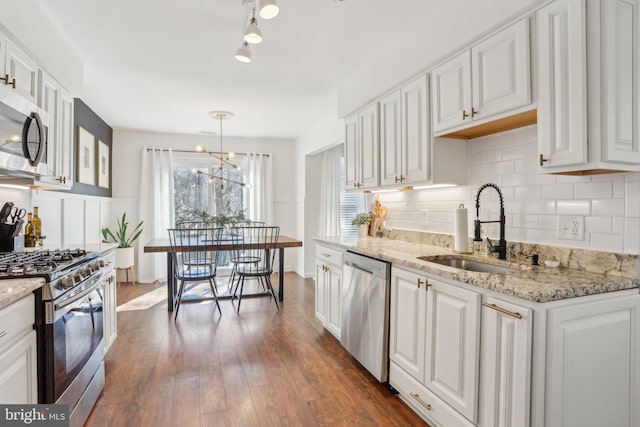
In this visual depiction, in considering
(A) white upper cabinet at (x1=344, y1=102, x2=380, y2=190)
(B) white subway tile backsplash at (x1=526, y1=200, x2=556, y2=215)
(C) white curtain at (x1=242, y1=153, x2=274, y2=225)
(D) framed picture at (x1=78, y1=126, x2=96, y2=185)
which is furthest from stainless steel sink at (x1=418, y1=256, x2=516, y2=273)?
(C) white curtain at (x1=242, y1=153, x2=274, y2=225)

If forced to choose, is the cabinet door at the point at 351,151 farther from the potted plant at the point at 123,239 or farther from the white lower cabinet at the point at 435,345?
the potted plant at the point at 123,239

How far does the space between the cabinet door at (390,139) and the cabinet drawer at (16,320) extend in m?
2.40

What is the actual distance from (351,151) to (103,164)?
12.6 feet

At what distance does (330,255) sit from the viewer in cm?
313

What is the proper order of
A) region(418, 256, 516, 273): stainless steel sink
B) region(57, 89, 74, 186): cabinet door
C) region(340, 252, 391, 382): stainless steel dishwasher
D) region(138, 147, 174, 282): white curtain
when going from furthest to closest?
region(138, 147, 174, 282): white curtain, region(57, 89, 74, 186): cabinet door, region(340, 252, 391, 382): stainless steel dishwasher, region(418, 256, 516, 273): stainless steel sink

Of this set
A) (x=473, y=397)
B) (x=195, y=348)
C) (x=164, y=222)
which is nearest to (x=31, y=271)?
(x=195, y=348)

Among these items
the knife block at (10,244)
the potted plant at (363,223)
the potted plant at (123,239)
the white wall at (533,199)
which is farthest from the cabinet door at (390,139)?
the potted plant at (123,239)

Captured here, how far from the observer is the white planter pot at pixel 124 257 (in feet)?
16.4

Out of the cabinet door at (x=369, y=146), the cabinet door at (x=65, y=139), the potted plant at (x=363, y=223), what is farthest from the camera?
the potted plant at (x=363, y=223)

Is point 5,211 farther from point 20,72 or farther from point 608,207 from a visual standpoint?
point 608,207

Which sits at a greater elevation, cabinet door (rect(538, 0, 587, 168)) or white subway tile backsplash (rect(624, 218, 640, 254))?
cabinet door (rect(538, 0, 587, 168))

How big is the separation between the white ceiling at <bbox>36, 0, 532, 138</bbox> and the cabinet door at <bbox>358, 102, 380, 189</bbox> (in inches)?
15.3

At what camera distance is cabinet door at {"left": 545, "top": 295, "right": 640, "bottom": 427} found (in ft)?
4.35

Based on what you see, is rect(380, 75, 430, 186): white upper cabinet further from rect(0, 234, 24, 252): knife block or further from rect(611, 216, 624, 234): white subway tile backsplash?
rect(0, 234, 24, 252): knife block
